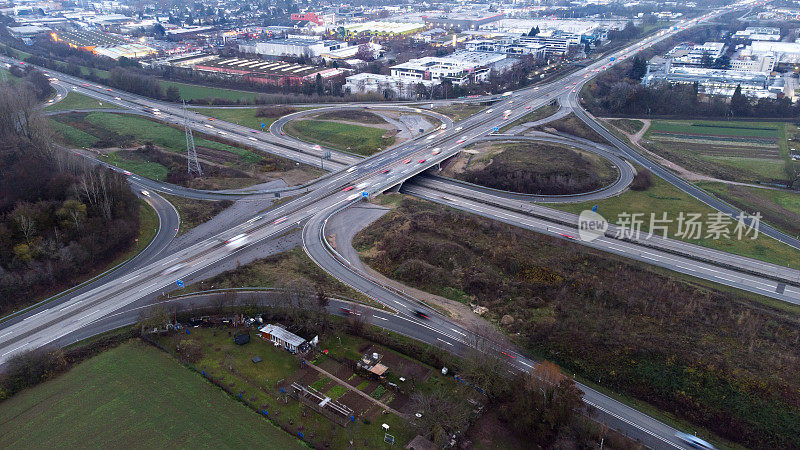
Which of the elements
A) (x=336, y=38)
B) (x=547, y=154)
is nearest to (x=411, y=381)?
(x=547, y=154)

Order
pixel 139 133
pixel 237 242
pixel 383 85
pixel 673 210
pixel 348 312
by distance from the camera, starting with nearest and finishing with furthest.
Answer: pixel 348 312 < pixel 237 242 < pixel 673 210 < pixel 139 133 < pixel 383 85

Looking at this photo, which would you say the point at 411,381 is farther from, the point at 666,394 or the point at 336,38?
the point at 336,38

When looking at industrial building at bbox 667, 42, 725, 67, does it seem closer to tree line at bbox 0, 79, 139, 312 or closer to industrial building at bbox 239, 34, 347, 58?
industrial building at bbox 239, 34, 347, 58

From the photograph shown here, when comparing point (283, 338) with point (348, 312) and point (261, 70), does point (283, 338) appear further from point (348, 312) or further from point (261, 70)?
point (261, 70)

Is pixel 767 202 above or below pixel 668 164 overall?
below

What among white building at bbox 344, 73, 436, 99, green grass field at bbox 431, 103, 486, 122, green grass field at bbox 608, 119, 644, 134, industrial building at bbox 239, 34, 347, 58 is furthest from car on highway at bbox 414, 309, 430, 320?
industrial building at bbox 239, 34, 347, 58

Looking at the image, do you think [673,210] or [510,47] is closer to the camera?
[673,210]

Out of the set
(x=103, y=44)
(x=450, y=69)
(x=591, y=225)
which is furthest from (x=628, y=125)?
(x=103, y=44)
